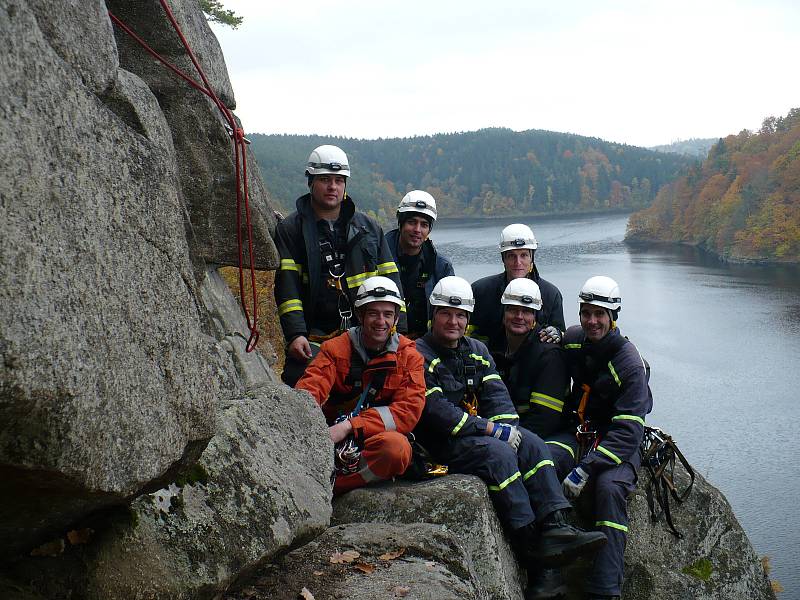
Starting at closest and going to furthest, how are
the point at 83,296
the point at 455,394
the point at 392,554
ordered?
the point at 83,296 < the point at 392,554 < the point at 455,394

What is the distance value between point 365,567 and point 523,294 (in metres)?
3.05

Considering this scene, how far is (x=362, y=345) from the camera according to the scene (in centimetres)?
504

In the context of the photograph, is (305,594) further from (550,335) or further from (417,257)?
(417,257)

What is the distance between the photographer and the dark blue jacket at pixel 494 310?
21.6 ft

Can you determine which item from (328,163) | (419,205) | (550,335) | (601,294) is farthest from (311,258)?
(601,294)

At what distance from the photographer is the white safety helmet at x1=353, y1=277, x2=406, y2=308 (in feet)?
16.6

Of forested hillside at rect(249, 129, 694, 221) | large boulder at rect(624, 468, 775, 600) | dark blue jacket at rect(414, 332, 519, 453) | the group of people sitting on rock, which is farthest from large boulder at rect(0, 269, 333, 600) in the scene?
forested hillside at rect(249, 129, 694, 221)

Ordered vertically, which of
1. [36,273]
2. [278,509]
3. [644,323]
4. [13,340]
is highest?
[36,273]

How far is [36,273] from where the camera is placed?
2072mm

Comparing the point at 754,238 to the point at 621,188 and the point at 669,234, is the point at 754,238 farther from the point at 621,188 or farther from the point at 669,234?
the point at 621,188

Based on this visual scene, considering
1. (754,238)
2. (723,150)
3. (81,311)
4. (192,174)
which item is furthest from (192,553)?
(723,150)

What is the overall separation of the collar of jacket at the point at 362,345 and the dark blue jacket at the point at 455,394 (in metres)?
Result: 0.43

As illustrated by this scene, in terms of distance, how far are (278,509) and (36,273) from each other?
165cm

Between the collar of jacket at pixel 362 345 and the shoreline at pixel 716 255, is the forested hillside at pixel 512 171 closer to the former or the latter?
the shoreline at pixel 716 255
